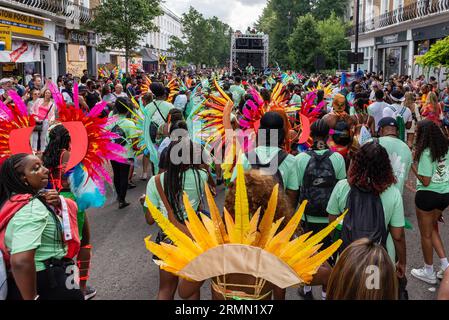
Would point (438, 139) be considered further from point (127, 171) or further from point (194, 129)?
point (127, 171)

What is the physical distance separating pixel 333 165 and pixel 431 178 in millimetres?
1071

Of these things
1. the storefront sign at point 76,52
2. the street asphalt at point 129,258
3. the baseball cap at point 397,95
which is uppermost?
the storefront sign at point 76,52

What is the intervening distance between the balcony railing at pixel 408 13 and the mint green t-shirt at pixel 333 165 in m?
19.6

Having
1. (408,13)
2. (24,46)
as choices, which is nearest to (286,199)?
(24,46)

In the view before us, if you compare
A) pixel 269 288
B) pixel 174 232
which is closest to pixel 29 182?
pixel 174 232

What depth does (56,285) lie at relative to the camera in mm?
2912

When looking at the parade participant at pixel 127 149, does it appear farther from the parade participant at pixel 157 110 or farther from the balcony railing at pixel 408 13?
the balcony railing at pixel 408 13

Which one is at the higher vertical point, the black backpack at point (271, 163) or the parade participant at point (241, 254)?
the black backpack at point (271, 163)

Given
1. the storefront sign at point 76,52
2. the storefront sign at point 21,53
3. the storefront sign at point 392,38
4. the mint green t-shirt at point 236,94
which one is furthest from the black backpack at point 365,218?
the storefront sign at point 392,38

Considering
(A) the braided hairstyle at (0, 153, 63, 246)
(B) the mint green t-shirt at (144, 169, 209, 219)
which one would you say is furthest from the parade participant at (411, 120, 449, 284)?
(A) the braided hairstyle at (0, 153, 63, 246)

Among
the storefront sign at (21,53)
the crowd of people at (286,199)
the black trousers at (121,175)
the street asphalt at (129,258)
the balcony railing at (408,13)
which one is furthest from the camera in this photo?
the balcony railing at (408,13)

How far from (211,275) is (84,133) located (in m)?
2.41

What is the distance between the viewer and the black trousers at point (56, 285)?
2.87 m
